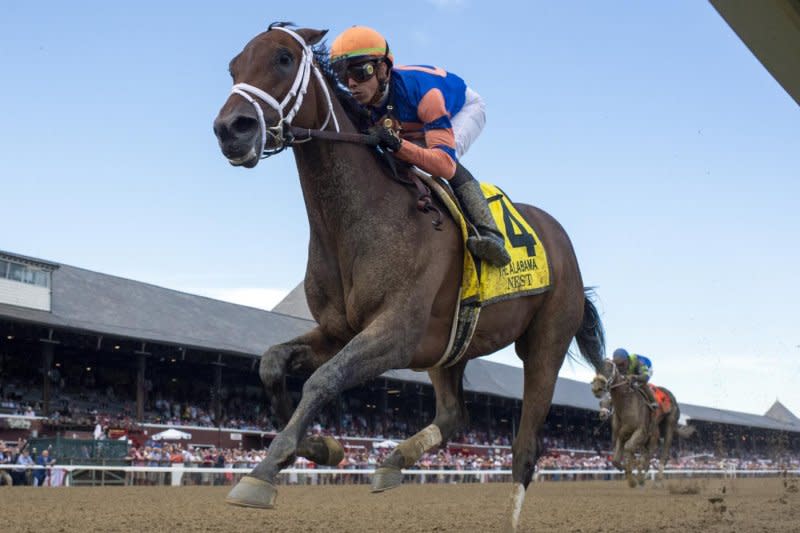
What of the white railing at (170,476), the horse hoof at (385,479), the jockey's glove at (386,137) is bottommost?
the white railing at (170,476)

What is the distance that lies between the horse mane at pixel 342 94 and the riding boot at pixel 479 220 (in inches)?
25.6

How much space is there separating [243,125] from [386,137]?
93 centimetres

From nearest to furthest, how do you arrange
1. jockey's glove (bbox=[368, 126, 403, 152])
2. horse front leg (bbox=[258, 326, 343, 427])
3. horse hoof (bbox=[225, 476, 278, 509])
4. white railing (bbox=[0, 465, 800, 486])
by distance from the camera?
horse hoof (bbox=[225, 476, 278, 509])
horse front leg (bbox=[258, 326, 343, 427])
jockey's glove (bbox=[368, 126, 403, 152])
white railing (bbox=[0, 465, 800, 486])

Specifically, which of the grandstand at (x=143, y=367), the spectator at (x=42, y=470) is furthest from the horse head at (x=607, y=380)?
the spectator at (x=42, y=470)

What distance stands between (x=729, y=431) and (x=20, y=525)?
6173cm

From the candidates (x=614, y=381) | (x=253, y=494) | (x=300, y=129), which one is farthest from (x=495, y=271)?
(x=614, y=381)

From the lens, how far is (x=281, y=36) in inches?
177

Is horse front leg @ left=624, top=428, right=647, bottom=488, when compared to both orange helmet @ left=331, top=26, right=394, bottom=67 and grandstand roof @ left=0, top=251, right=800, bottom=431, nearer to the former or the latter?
grandstand roof @ left=0, top=251, right=800, bottom=431

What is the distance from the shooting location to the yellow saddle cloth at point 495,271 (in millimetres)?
5043

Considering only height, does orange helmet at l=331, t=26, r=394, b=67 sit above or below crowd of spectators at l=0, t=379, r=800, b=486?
above

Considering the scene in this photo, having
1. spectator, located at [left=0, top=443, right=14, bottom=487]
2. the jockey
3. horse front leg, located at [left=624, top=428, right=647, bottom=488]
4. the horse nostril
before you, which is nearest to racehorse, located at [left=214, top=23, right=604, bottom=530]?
the horse nostril

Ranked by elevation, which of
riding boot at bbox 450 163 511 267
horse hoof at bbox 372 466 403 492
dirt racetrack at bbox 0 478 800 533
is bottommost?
dirt racetrack at bbox 0 478 800 533

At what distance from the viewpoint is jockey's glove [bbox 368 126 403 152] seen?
186 inches

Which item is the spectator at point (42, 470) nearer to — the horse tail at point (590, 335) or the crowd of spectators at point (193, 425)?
the crowd of spectators at point (193, 425)
